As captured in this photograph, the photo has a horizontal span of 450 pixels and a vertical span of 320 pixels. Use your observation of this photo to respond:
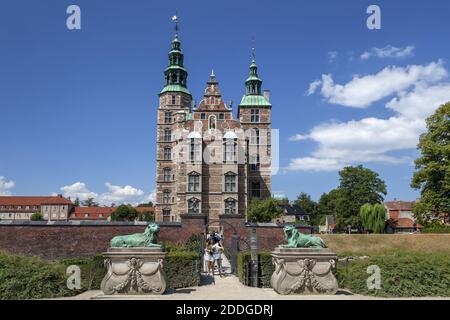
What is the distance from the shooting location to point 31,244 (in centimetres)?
2047

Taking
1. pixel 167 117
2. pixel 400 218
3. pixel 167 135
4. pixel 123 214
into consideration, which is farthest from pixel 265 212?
pixel 123 214

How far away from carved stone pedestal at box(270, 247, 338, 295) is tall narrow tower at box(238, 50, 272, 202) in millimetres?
35635

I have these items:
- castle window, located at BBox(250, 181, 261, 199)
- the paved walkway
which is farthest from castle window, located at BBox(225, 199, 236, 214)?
the paved walkway

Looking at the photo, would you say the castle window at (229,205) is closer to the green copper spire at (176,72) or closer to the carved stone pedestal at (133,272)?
the green copper spire at (176,72)

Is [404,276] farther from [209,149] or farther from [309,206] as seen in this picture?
[309,206]

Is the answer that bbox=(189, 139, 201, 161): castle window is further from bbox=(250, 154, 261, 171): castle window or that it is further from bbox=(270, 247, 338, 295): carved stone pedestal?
bbox=(270, 247, 338, 295): carved stone pedestal

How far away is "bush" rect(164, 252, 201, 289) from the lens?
1256 cm

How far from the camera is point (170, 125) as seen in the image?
49125mm

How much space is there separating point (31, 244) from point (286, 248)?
14.9 m

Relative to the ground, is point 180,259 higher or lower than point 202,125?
lower

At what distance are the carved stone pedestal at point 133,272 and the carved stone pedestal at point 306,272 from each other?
3163 millimetres
